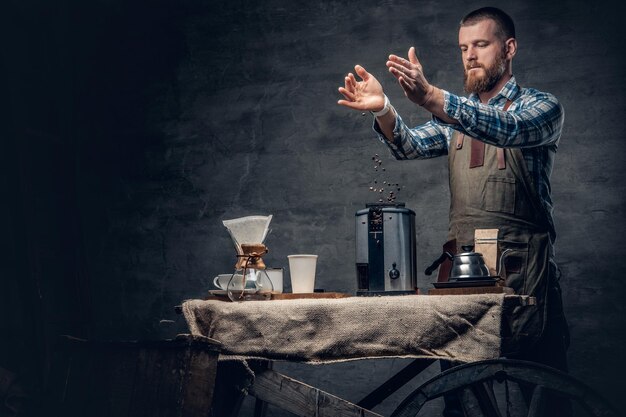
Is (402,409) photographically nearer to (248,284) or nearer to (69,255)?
(248,284)

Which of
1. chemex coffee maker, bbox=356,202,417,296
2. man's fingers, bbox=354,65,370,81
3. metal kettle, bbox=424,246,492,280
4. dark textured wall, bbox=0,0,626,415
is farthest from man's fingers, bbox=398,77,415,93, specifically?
dark textured wall, bbox=0,0,626,415

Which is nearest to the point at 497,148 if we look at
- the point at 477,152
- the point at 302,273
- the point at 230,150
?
the point at 477,152

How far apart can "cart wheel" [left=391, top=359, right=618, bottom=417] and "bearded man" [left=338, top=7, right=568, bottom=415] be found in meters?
0.34

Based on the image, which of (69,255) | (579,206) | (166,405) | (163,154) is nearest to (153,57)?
(163,154)

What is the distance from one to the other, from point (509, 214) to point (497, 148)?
0.94ft

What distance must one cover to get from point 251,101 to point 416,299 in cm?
288

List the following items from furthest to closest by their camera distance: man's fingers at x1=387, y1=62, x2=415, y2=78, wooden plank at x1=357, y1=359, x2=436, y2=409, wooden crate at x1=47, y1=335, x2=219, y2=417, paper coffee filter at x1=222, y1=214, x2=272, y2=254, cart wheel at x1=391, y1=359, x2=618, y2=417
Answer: paper coffee filter at x1=222, y1=214, x2=272, y2=254, wooden plank at x1=357, y1=359, x2=436, y2=409, man's fingers at x1=387, y1=62, x2=415, y2=78, wooden crate at x1=47, y1=335, x2=219, y2=417, cart wheel at x1=391, y1=359, x2=618, y2=417

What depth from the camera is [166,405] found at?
2645mm

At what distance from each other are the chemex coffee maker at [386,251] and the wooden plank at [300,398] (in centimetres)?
43

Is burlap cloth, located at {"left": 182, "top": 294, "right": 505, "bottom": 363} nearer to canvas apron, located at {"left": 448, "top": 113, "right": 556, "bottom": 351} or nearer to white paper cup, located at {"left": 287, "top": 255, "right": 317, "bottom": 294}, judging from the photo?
white paper cup, located at {"left": 287, "top": 255, "right": 317, "bottom": 294}

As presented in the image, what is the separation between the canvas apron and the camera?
303 cm

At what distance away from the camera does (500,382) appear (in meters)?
2.52

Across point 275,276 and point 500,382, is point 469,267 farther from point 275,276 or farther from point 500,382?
point 275,276

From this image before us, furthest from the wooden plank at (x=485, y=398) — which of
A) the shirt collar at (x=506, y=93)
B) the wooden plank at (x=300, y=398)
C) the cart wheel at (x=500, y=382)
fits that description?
the shirt collar at (x=506, y=93)
